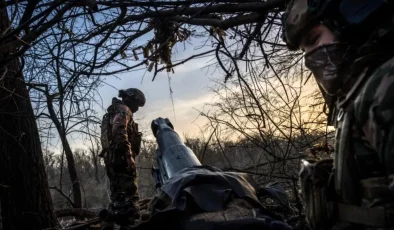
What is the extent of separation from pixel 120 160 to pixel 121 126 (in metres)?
0.47

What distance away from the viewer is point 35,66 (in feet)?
15.3

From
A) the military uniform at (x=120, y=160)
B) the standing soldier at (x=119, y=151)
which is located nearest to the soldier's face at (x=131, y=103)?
the standing soldier at (x=119, y=151)

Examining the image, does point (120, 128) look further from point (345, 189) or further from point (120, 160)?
point (345, 189)

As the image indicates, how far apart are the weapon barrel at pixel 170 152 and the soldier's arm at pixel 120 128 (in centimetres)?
41

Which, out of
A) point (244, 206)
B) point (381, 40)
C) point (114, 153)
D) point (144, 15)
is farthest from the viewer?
point (114, 153)

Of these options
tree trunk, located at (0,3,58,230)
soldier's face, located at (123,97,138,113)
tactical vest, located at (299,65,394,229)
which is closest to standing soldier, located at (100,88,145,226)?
soldier's face, located at (123,97,138,113)

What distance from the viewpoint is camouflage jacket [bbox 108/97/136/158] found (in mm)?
5945

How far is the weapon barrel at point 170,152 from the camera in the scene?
170 inches

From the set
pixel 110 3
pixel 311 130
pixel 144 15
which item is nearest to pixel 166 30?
pixel 144 15

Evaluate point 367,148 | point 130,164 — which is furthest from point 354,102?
point 130,164

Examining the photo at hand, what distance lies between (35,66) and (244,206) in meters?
2.99

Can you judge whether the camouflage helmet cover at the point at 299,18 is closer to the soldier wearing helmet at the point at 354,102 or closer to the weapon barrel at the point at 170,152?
the soldier wearing helmet at the point at 354,102

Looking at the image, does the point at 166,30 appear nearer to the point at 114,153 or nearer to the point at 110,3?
the point at 110,3

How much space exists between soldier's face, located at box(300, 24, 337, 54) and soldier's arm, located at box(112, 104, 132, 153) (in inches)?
172
